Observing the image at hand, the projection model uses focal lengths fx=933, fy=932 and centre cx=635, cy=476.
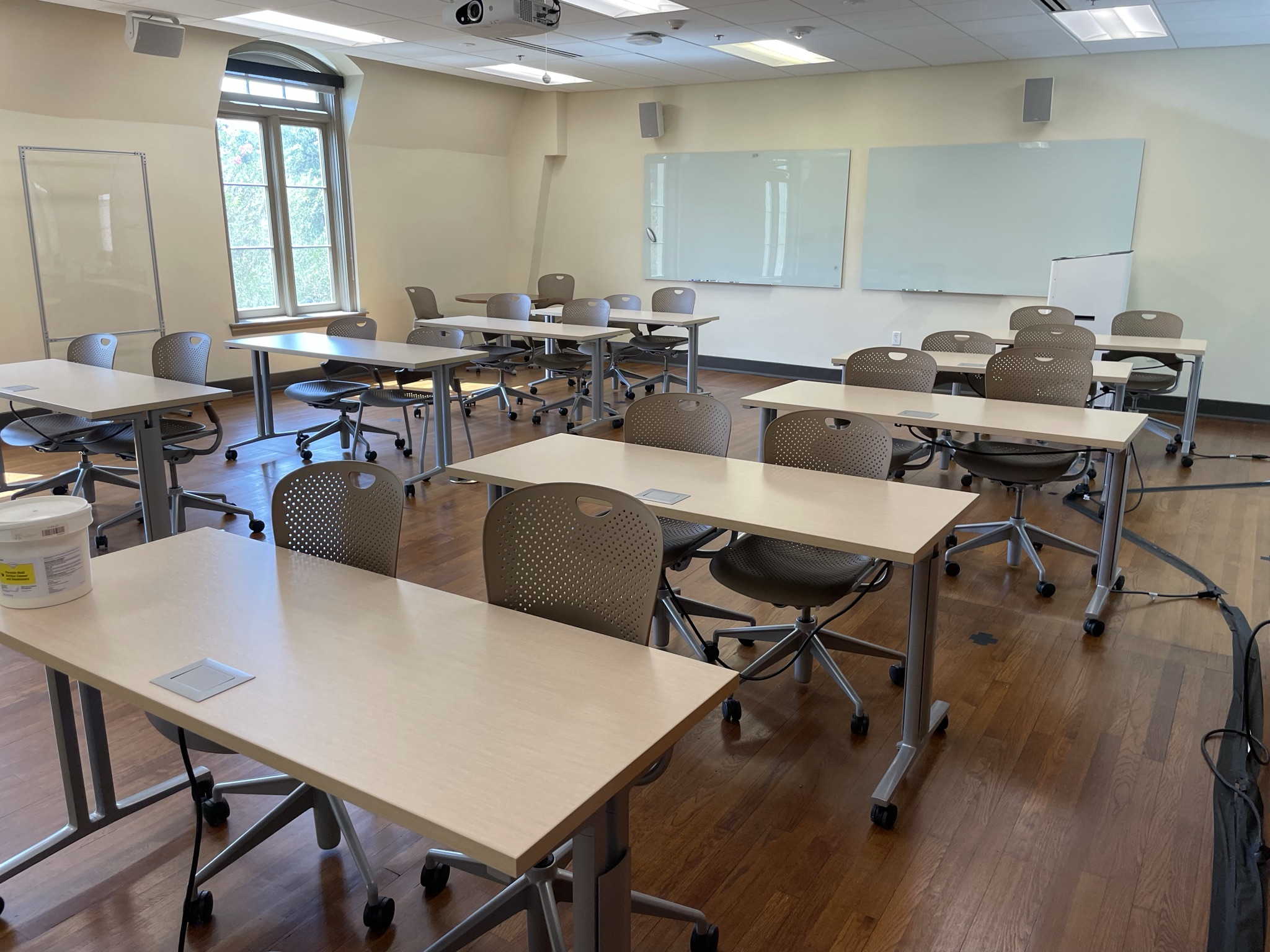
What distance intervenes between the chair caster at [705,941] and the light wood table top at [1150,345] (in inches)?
187

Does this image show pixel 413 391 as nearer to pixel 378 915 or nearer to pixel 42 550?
pixel 42 550

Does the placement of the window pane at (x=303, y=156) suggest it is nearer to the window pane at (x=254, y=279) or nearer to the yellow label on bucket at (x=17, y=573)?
the window pane at (x=254, y=279)

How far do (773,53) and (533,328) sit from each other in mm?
A: 3098

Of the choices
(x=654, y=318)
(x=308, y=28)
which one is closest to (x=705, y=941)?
(x=654, y=318)

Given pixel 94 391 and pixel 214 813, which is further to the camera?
pixel 94 391

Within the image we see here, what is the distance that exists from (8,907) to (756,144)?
852 centimetres

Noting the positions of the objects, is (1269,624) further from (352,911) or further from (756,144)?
(756,144)

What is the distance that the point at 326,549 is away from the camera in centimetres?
241

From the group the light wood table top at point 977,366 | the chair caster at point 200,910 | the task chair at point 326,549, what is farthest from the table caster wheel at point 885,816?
the light wood table top at point 977,366

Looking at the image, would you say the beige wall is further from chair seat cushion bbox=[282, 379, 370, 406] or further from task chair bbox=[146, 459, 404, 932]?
task chair bbox=[146, 459, 404, 932]

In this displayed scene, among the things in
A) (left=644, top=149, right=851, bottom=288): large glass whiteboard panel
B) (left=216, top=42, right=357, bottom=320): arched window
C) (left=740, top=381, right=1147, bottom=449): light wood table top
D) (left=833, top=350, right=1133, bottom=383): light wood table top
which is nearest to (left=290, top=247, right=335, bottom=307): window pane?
(left=216, top=42, right=357, bottom=320): arched window

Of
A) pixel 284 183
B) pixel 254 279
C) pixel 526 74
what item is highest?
pixel 526 74

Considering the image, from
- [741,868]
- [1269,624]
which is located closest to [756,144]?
[1269,624]

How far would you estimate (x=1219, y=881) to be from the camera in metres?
2.21
